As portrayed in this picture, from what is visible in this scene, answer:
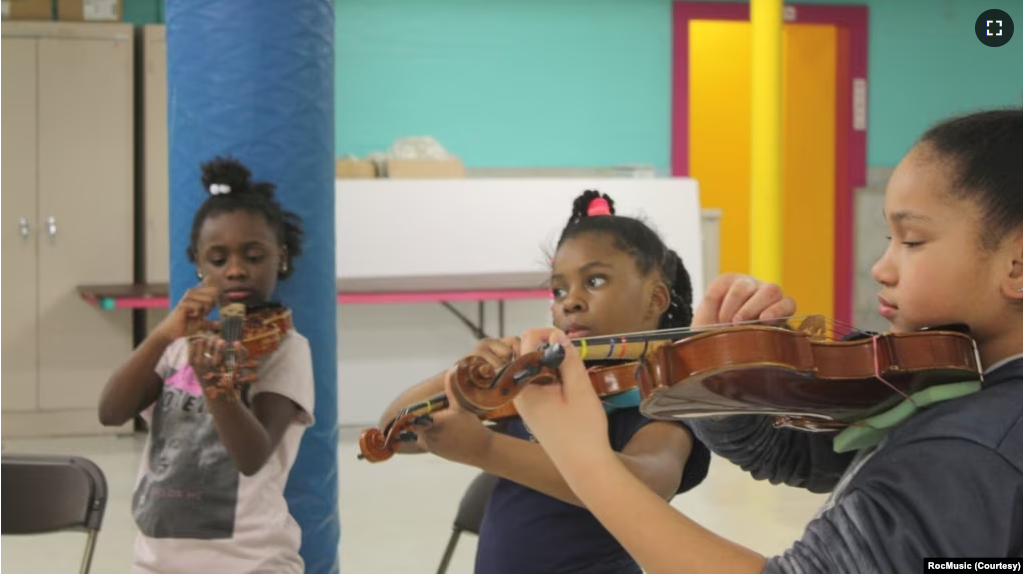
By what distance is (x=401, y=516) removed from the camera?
15.2 feet

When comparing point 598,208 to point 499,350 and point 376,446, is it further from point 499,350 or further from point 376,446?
point 376,446

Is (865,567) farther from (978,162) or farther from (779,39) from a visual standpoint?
(779,39)

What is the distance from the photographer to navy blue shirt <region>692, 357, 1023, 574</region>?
2.87ft

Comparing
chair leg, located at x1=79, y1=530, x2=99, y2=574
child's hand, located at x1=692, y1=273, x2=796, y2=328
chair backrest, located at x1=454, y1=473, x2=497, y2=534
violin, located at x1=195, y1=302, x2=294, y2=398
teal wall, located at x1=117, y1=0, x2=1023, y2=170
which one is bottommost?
chair leg, located at x1=79, y1=530, x2=99, y2=574

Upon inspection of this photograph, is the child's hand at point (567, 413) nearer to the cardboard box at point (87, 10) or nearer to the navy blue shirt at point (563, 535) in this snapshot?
the navy blue shirt at point (563, 535)

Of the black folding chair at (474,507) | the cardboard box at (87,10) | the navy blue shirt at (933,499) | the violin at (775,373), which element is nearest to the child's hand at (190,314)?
the black folding chair at (474,507)

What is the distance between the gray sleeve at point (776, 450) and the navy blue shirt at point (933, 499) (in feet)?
1.03

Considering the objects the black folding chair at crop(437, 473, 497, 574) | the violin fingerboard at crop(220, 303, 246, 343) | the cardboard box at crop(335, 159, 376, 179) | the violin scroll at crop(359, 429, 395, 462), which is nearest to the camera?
the violin scroll at crop(359, 429, 395, 462)

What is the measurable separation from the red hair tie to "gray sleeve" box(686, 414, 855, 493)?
2.40 feet

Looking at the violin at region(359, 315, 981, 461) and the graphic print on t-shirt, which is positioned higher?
the violin at region(359, 315, 981, 461)

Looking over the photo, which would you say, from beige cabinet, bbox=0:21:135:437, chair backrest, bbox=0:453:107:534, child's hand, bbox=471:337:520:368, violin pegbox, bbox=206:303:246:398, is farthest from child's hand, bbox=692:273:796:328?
beige cabinet, bbox=0:21:135:437

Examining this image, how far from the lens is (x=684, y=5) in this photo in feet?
24.6

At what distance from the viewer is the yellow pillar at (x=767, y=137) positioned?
6133 millimetres

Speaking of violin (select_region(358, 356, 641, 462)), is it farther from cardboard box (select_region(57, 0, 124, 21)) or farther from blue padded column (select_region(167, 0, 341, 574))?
cardboard box (select_region(57, 0, 124, 21))
